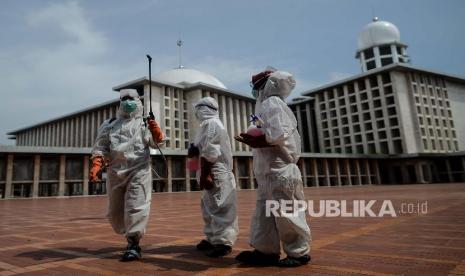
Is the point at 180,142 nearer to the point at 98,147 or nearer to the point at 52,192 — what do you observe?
the point at 52,192

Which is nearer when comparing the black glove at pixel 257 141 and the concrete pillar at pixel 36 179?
the black glove at pixel 257 141

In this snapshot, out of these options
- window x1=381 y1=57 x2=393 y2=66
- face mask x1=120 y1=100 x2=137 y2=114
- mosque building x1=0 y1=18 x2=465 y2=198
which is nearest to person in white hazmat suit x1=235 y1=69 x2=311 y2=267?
face mask x1=120 y1=100 x2=137 y2=114

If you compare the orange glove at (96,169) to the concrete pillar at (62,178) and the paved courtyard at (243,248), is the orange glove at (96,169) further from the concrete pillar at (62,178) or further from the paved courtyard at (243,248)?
the concrete pillar at (62,178)

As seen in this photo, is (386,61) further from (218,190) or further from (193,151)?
(218,190)

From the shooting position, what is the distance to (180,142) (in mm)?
51656

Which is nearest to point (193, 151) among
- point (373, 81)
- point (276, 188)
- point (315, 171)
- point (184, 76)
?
point (276, 188)

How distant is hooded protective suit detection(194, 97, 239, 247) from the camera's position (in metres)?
3.65

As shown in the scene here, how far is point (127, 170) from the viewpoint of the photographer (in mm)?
3711

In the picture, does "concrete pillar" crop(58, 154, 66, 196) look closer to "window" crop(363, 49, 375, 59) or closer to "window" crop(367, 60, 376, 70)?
"window" crop(367, 60, 376, 70)

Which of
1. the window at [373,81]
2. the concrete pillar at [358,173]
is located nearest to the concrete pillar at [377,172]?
the concrete pillar at [358,173]

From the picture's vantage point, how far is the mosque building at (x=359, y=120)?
41.0 m

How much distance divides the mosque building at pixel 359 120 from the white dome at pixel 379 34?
0.20 m

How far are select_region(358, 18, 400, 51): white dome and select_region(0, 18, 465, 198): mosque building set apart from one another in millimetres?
197

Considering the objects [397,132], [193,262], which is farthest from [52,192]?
[397,132]
